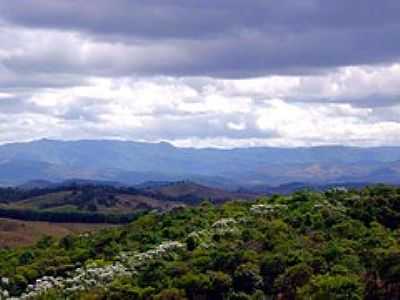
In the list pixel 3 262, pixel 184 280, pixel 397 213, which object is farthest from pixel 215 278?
pixel 3 262

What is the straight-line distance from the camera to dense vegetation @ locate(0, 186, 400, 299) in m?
45.0

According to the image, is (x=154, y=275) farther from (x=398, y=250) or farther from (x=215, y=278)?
(x=398, y=250)

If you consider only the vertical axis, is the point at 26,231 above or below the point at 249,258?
below

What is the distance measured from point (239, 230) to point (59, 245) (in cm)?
2519

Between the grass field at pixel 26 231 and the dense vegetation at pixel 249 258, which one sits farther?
the grass field at pixel 26 231

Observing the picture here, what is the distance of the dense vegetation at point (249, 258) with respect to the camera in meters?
45.0

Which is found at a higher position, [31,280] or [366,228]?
[366,228]

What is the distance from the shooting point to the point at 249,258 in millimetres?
50156

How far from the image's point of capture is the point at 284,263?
158 ft

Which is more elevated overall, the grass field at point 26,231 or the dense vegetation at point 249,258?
the dense vegetation at point 249,258

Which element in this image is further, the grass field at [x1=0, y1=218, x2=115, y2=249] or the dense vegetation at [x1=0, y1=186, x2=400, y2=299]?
the grass field at [x1=0, y1=218, x2=115, y2=249]

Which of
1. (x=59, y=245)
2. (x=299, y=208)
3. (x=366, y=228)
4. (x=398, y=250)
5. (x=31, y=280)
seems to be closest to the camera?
(x=398, y=250)

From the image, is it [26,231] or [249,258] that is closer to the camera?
[249,258]

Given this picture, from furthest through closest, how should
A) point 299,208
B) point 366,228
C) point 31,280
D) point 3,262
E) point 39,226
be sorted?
point 39,226 → point 3,262 → point 299,208 → point 31,280 → point 366,228
